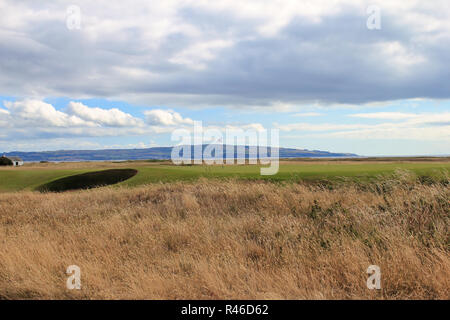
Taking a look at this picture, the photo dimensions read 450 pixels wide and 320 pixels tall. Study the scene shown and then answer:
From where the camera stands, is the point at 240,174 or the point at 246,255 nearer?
the point at 246,255

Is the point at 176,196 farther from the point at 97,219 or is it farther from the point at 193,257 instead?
the point at 193,257

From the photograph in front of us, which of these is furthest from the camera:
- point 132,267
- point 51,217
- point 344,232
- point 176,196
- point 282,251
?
point 176,196

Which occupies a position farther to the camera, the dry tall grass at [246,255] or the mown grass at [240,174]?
the mown grass at [240,174]

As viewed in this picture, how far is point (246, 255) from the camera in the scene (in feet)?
21.3

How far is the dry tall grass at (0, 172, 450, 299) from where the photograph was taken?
504 cm

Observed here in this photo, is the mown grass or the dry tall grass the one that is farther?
the mown grass

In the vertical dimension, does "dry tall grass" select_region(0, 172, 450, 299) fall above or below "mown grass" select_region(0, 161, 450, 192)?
below

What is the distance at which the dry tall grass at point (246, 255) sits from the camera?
16.5 feet

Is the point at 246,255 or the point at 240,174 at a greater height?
the point at 240,174

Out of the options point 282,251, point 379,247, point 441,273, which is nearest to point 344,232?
point 379,247

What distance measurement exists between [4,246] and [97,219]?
315 centimetres

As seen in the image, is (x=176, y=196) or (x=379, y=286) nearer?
(x=379, y=286)

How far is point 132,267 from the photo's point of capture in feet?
19.4
